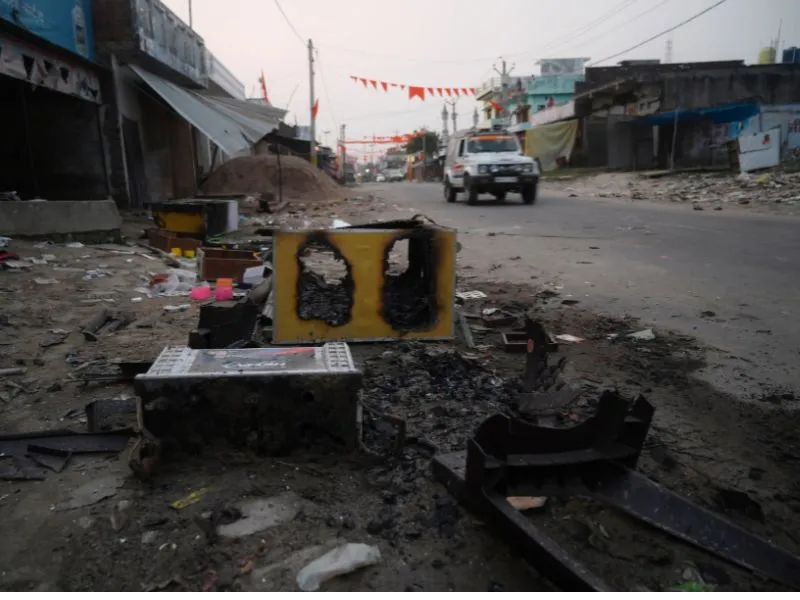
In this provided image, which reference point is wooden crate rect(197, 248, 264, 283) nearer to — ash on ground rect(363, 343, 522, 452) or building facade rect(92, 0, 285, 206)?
ash on ground rect(363, 343, 522, 452)

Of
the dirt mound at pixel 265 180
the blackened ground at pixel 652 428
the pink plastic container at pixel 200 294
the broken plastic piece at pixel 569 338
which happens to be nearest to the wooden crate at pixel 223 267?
the pink plastic container at pixel 200 294

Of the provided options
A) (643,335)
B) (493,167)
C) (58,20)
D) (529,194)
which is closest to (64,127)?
(58,20)

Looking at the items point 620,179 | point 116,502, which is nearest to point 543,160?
point 620,179

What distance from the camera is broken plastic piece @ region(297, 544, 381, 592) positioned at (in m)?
1.73

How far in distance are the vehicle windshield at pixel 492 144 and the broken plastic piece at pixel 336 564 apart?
16.8 meters

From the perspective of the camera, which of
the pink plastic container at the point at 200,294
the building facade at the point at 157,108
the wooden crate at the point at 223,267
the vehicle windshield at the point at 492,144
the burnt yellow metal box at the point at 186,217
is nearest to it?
the pink plastic container at the point at 200,294

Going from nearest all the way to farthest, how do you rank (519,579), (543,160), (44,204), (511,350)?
(519,579) → (511,350) → (44,204) → (543,160)

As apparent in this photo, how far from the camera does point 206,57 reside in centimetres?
1931

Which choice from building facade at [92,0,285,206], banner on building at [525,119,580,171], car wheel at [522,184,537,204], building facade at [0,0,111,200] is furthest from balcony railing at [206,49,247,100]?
banner on building at [525,119,580,171]

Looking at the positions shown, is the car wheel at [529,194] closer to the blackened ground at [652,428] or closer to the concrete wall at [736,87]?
the concrete wall at [736,87]

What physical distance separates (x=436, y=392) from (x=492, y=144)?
51.2 feet

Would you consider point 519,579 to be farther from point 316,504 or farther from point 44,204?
point 44,204

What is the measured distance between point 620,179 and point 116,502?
25059 millimetres

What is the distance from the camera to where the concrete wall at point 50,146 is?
12.0m
